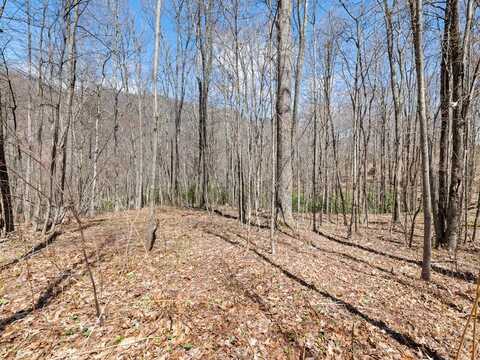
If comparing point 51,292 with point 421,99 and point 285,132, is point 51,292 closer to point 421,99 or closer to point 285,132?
point 285,132

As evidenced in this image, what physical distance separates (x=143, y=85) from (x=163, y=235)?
40.5 feet

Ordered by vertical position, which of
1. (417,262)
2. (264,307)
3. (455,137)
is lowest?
(417,262)

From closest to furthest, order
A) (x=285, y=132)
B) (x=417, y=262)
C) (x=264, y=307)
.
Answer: (x=264, y=307) → (x=417, y=262) → (x=285, y=132)

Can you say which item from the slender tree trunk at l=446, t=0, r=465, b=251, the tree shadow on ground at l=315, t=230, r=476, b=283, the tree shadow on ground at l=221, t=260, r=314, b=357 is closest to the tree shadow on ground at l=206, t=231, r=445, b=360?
the tree shadow on ground at l=221, t=260, r=314, b=357

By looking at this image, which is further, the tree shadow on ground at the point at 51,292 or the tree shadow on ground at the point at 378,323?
the tree shadow on ground at the point at 51,292

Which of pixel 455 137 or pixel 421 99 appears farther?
pixel 455 137

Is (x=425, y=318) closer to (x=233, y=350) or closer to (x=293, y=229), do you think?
(x=233, y=350)

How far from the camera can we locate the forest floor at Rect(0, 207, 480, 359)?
229 centimetres

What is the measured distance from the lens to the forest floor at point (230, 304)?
229 cm

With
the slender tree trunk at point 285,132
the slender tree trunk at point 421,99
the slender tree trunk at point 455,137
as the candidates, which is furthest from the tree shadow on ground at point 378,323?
the slender tree trunk at point 455,137

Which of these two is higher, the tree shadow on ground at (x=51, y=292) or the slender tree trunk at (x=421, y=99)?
the slender tree trunk at (x=421, y=99)

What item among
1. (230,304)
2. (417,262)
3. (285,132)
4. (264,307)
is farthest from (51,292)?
(417,262)

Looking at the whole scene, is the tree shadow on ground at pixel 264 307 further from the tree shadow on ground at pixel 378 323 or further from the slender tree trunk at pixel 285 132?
the slender tree trunk at pixel 285 132

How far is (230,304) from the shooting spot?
291cm
